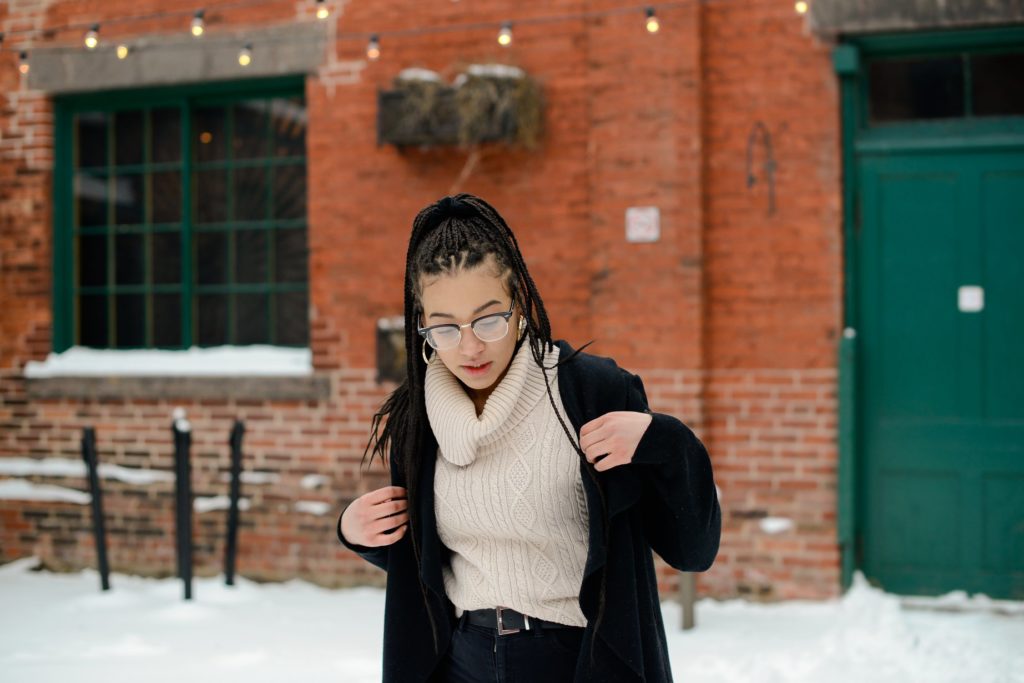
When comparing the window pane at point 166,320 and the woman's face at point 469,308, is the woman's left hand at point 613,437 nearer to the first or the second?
the woman's face at point 469,308

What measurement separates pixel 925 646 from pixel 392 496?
3.80m

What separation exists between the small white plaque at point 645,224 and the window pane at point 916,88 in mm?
1429

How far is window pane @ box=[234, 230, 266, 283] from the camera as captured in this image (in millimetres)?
6938

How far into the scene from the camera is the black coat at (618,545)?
1998 mm

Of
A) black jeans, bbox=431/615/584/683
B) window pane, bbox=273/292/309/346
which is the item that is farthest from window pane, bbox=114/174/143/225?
black jeans, bbox=431/615/584/683

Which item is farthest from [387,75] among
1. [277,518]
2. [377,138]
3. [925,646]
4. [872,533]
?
[925,646]

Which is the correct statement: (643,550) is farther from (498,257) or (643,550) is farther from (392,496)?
(498,257)

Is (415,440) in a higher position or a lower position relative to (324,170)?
lower

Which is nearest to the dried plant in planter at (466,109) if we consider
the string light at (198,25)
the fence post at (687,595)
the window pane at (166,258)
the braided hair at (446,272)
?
the string light at (198,25)

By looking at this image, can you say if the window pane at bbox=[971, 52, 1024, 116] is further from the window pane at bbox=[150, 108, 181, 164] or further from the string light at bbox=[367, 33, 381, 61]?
the window pane at bbox=[150, 108, 181, 164]

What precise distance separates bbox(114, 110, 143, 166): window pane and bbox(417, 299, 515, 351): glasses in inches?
234

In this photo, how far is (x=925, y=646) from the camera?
16.3 feet


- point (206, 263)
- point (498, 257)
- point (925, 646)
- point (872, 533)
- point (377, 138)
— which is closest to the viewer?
point (498, 257)

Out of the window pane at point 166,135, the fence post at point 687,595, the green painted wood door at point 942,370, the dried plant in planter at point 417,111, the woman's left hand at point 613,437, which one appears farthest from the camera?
the window pane at point 166,135
